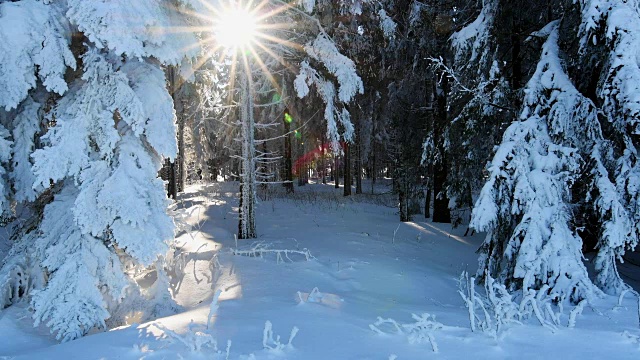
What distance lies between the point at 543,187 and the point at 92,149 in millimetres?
6109

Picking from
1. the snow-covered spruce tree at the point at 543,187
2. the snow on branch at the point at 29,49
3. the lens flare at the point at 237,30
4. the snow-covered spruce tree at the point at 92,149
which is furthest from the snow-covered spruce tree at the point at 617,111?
the snow on branch at the point at 29,49

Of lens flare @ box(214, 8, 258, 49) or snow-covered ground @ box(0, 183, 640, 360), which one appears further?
lens flare @ box(214, 8, 258, 49)

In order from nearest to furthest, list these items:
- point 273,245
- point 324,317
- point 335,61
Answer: point 324,317
point 273,245
point 335,61

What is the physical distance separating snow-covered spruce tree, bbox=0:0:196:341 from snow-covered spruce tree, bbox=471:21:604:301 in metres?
4.78

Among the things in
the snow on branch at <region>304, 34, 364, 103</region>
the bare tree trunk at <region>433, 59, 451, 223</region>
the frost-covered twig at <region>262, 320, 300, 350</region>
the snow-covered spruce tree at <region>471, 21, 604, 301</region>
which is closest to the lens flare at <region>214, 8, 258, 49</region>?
the snow on branch at <region>304, 34, 364, 103</region>

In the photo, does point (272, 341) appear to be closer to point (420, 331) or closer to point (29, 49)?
point (420, 331)

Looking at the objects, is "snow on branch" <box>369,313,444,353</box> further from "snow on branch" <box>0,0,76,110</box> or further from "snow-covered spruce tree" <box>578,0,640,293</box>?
"snow on branch" <box>0,0,76,110</box>

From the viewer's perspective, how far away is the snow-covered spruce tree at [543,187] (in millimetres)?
5562

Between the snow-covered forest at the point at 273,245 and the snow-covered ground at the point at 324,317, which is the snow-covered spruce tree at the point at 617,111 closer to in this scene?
the snow-covered forest at the point at 273,245

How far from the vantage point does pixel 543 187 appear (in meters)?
5.75

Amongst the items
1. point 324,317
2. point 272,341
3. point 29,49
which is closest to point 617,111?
point 324,317

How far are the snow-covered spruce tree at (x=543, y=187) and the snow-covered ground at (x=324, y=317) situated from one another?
2.37 ft

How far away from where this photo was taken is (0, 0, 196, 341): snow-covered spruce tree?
4.68 meters

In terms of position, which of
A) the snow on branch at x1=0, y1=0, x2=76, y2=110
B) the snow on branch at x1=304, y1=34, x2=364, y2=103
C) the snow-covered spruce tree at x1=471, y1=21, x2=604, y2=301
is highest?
the snow on branch at x1=304, y1=34, x2=364, y2=103
